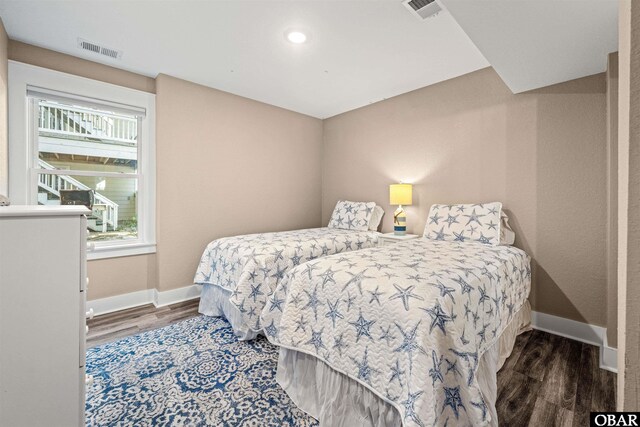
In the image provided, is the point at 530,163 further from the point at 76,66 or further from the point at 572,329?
the point at 76,66

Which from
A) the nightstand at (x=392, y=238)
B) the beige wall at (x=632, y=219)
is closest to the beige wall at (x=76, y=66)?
the nightstand at (x=392, y=238)

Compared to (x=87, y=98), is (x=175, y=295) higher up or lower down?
lower down

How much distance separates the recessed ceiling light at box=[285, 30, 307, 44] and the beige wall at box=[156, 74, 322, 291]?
4.81 ft

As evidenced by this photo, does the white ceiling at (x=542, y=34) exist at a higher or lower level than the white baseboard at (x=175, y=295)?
higher

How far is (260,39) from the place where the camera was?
7.85ft

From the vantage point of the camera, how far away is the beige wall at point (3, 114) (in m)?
2.22

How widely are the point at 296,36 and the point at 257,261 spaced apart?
1.85 meters

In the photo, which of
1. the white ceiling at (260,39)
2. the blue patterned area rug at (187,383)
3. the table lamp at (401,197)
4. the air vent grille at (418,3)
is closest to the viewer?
the blue patterned area rug at (187,383)

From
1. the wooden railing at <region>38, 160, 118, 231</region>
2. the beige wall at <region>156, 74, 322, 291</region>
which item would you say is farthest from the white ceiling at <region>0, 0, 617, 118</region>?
the wooden railing at <region>38, 160, 118, 231</region>

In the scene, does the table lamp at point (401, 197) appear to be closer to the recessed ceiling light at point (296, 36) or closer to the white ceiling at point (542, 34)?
the white ceiling at point (542, 34)

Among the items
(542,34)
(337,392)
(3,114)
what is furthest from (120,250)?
(542,34)

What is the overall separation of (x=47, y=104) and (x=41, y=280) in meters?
2.54

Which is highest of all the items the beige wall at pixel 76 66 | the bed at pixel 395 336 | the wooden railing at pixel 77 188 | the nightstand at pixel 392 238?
the beige wall at pixel 76 66

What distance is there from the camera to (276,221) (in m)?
4.14
